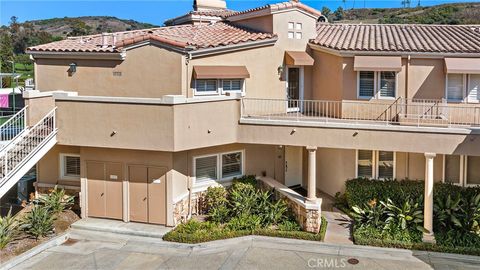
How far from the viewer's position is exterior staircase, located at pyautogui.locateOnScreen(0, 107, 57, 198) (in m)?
15.6

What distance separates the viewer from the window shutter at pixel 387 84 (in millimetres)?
20125

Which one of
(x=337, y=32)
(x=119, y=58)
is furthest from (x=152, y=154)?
(x=337, y=32)

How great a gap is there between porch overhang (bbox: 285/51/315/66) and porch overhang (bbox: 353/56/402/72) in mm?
2593

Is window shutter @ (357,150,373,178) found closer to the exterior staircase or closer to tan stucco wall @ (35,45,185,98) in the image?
tan stucco wall @ (35,45,185,98)

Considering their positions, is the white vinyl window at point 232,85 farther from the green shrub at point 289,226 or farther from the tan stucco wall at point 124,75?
the green shrub at point 289,226

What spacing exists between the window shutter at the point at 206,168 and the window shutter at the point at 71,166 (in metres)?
5.85

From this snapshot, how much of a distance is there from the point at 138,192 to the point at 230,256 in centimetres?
525

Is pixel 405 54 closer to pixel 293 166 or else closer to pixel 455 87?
pixel 455 87

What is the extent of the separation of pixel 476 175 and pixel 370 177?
4.78 meters

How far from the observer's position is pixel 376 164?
66.1 feet

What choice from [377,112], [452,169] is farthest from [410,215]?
[377,112]

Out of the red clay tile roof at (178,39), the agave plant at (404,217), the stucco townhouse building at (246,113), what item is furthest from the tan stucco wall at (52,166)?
the agave plant at (404,217)

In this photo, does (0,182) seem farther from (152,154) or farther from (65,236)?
(152,154)

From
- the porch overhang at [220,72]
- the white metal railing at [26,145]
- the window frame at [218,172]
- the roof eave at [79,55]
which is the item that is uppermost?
the roof eave at [79,55]
